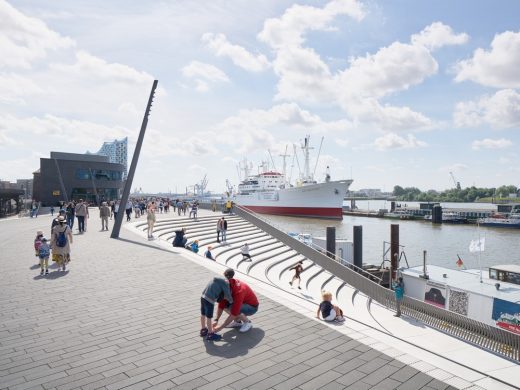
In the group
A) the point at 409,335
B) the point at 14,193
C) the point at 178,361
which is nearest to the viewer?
the point at 178,361

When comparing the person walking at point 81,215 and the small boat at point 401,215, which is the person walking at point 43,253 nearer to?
the person walking at point 81,215

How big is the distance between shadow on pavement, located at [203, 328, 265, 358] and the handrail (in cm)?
704

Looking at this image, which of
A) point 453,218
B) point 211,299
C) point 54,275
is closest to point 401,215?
point 453,218

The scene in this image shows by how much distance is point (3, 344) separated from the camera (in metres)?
5.29

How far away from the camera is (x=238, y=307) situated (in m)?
5.84

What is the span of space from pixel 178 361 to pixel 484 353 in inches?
308

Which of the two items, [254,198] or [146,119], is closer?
[146,119]

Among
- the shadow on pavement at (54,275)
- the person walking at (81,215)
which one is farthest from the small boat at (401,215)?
the shadow on pavement at (54,275)

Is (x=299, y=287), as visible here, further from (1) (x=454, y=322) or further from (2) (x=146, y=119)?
(2) (x=146, y=119)

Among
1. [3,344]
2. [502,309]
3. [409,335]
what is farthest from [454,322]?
[3,344]

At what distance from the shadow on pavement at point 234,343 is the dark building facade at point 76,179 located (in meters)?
46.0

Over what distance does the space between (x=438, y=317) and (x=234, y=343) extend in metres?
8.70

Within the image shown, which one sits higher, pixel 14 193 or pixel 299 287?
pixel 14 193

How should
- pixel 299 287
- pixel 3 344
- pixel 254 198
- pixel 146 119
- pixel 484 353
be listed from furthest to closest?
1. pixel 254 198
2. pixel 146 119
3. pixel 299 287
4. pixel 484 353
5. pixel 3 344
